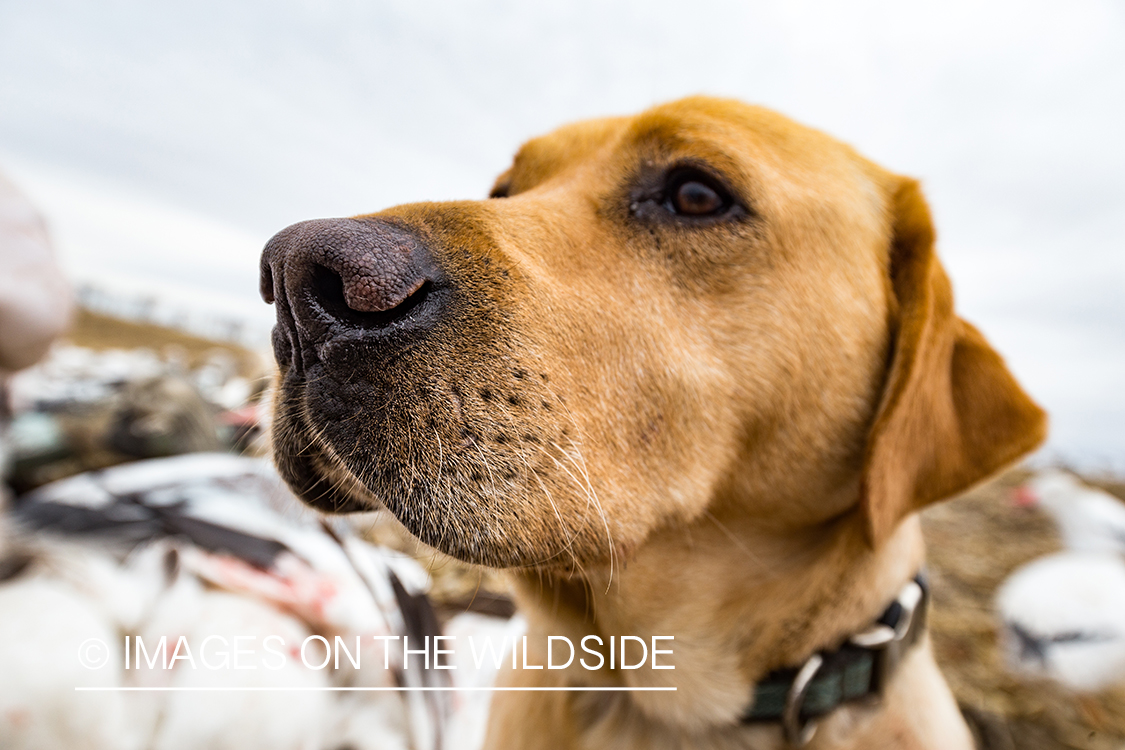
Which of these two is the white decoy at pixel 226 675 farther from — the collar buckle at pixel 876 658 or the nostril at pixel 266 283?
the collar buckle at pixel 876 658

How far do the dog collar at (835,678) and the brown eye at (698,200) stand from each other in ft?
4.20

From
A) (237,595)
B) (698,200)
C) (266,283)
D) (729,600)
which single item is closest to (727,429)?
(729,600)

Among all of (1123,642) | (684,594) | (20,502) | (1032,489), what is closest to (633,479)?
(684,594)

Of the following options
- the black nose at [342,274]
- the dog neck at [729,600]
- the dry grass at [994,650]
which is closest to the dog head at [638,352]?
the black nose at [342,274]

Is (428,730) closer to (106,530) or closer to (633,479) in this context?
(106,530)

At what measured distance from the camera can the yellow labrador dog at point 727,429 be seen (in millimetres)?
1405

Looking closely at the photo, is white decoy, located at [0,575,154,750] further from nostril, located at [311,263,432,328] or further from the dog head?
nostril, located at [311,263,432,328]

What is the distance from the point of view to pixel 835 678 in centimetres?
167

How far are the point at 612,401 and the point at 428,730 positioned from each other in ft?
5.87

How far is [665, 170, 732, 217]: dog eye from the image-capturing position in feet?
5.76

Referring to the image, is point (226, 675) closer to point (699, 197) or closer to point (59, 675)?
point (59, 675)

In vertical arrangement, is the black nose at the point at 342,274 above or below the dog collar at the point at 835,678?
above

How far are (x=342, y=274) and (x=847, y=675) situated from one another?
5.56ft

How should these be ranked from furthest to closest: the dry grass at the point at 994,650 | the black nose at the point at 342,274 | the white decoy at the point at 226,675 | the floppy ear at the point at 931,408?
the dry grass at the point at 994,650
the white decoy at the point at 226,675
the floppy ear at the point at 931,408
the black nose at the point at 342,274
